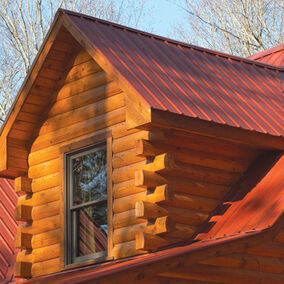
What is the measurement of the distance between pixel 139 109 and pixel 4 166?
11.3 feet

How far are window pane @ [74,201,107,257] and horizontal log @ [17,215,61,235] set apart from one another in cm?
37

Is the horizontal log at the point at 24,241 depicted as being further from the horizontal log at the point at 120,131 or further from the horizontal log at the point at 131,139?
the horizontal log at the point at 120,131

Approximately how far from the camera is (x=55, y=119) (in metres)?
13.0

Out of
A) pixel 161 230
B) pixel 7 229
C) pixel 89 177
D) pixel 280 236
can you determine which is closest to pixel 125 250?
pixel 161 230

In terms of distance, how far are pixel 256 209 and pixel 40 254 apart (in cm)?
387

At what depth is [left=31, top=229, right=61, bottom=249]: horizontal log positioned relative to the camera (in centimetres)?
1243

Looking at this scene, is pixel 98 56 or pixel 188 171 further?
pixel 98 56

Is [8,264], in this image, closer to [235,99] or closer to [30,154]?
[30,154]

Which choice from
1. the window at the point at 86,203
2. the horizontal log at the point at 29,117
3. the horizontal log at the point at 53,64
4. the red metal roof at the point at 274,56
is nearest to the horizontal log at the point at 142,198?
the window at the point at 86,203

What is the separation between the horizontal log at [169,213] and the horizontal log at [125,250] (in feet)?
1.70

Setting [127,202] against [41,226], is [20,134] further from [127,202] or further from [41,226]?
[127,202]

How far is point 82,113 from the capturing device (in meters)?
12.6

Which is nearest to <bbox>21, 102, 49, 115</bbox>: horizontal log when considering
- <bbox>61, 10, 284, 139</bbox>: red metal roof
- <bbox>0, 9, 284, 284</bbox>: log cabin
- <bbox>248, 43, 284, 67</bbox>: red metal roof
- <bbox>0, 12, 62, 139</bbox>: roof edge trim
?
<bbox>0, 9, 284, 284</bbox>: log cabin

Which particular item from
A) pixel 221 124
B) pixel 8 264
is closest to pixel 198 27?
pixel 8 264
